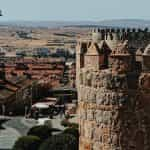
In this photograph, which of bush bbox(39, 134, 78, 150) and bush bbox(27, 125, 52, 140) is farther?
bush bbox(27, 125, 52, 140)

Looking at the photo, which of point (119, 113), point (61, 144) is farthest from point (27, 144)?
point (119, 113)

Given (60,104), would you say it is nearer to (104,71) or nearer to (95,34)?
(95,34)

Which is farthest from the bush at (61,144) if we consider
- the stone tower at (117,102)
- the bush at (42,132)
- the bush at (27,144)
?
the stone tower at (117,102)

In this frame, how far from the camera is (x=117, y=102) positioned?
32.4ft

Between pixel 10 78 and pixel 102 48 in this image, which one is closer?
pixel 102 48

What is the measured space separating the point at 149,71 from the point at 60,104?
63.0 m

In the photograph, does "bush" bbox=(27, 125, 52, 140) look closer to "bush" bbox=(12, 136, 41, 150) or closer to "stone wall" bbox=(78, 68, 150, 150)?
"bush" bbox=(12, 136, 41, 150)

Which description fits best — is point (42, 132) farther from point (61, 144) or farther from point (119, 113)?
point (119, 113)

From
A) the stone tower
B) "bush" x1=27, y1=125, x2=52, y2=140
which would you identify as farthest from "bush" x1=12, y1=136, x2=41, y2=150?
the stone tower

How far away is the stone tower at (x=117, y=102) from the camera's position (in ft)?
32.3

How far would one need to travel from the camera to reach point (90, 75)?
1005 centimetres

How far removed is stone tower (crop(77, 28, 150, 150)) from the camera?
9859 millimetres

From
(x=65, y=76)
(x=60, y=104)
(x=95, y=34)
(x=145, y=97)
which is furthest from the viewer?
(x=65, y=76)

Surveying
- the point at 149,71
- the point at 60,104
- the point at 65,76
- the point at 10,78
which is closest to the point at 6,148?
the point at 60,104
